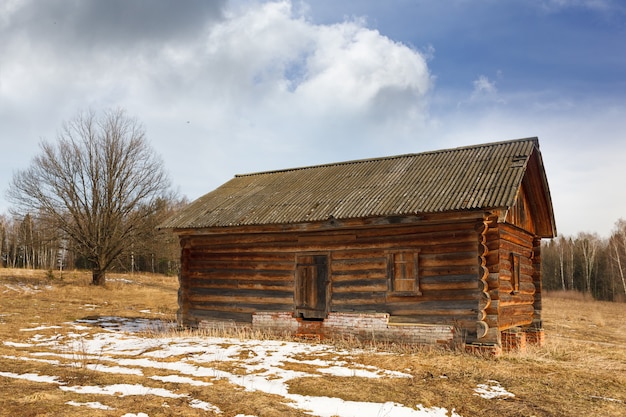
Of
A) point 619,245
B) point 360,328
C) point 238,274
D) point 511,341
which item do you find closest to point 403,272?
point 360,328

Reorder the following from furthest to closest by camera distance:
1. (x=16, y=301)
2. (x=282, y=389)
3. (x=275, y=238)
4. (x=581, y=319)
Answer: (x=581, y=319), (x=16, y=301), (x=275, y=238), (x=282, y=389)

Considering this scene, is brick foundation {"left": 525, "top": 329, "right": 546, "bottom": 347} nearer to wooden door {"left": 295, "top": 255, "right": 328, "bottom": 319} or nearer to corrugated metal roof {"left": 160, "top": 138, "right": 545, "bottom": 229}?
corrugated metal roof {"left": 160, "top": 138, "right": 545, "bottom": 229}

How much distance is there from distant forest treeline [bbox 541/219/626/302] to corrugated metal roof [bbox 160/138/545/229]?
4020 cm

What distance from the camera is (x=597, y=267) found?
55.8 metres

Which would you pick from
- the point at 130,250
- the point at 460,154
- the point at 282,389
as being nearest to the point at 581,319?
the point at 460,154

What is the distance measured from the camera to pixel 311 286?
13.8 meters

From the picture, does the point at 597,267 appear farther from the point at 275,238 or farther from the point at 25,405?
the point at 25,405

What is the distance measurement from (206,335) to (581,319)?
20.6 m

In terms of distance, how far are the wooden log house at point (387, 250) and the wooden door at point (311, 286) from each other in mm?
28

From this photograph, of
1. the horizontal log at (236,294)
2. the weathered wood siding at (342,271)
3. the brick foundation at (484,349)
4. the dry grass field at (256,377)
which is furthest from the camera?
the horizontal log at (236,294)

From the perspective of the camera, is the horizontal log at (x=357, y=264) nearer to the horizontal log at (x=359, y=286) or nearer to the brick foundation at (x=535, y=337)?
the horizontal log at (x=359, y=286)

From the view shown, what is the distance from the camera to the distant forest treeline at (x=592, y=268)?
5091cm

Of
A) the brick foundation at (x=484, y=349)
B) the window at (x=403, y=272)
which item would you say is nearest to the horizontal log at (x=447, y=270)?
the window at (x=403, y=272)

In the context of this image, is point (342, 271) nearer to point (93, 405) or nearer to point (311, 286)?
point (311, 286)
